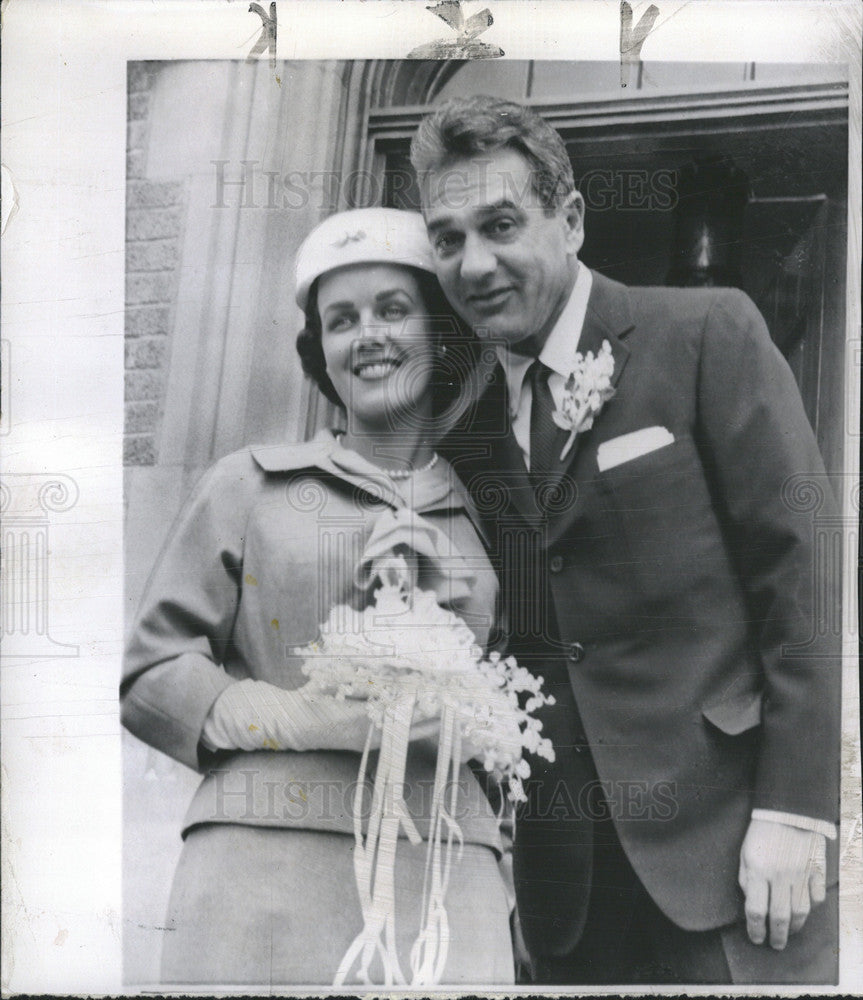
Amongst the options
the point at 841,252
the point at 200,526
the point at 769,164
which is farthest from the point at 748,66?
the point at 200,526

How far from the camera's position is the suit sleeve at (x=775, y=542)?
8.42 feet

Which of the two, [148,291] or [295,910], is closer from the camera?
[295,910]

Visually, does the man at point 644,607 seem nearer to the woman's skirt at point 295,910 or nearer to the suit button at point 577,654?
the suit button at point 577,654

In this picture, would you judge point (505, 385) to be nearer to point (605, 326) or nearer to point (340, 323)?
point (605, 326)

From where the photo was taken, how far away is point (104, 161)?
2.65m

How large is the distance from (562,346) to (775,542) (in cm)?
73

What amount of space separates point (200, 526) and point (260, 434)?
0.92 feet

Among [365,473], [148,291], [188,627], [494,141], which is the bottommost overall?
[188,627]

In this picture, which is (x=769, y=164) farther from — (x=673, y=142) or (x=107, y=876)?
(x=107, y=876)

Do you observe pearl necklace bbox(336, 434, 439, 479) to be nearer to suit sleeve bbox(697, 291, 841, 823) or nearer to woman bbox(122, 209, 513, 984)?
woman bbox(122, 209, 513, 984)

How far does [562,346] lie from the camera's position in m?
2.60

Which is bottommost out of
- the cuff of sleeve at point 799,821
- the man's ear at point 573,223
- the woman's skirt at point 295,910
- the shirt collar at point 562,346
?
the woman's skirt at point 295,910

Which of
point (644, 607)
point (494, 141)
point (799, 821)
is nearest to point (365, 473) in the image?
point (644, 607)

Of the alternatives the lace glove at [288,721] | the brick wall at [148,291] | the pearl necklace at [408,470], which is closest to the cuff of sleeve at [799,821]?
the lace glove at [288,721]
